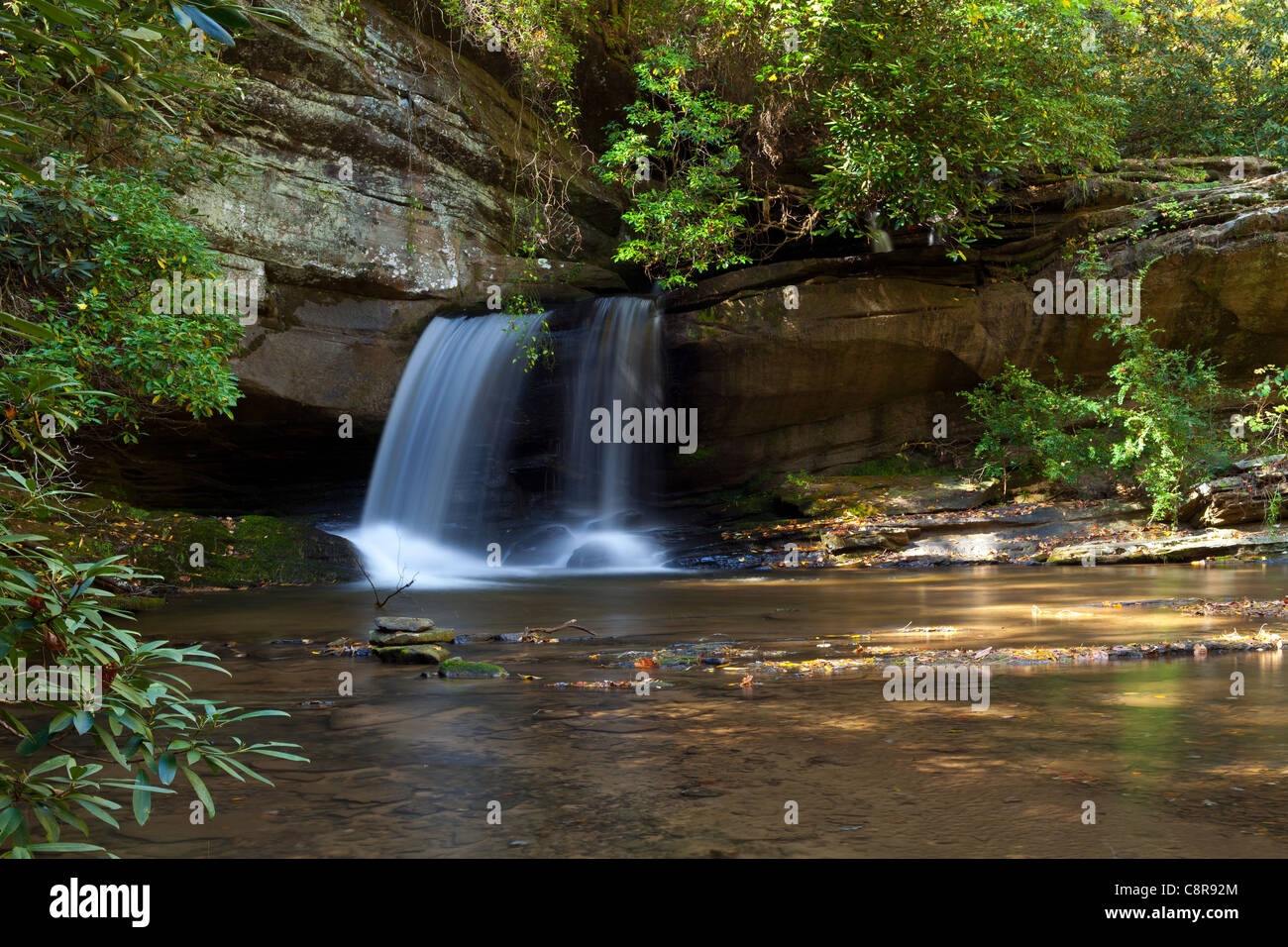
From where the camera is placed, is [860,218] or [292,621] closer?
[292,621]

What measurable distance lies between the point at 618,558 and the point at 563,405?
3615 millimetres

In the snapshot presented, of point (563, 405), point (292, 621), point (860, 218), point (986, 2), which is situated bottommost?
point (292, 621)

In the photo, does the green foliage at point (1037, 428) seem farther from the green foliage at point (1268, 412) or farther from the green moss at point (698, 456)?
the green moss at point (698, 456)

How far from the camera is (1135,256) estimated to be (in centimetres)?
1698

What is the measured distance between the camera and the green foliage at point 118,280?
836 centimetres

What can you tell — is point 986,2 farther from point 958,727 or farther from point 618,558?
point 958,727

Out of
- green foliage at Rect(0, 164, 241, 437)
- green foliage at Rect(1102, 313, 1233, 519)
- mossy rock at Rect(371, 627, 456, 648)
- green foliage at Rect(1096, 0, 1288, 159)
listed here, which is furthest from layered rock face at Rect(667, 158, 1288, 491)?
mossy rock at Rect(371, 627, 456, 648)

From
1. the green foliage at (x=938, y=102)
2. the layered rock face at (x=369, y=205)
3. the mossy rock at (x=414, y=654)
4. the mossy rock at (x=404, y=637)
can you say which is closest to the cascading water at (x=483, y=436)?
the layered rock face at (x=369, y=205)

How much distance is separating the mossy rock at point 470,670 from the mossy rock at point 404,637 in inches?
34.8

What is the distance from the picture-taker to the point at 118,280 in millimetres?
9273

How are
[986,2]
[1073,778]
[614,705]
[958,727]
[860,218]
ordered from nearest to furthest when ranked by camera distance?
1. [1073,778]
2. [958,727]
3. [614,705]
4. [986,2]
5. [860,218]

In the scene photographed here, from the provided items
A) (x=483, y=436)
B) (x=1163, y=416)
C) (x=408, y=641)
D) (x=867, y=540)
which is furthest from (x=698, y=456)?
(x=408, y=641)

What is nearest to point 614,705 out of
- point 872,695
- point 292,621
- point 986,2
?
point 872,695

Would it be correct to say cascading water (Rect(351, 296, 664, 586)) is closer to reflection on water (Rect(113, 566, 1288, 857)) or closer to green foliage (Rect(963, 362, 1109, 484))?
green foliage (Rect(963, 362, 1109, 484))
